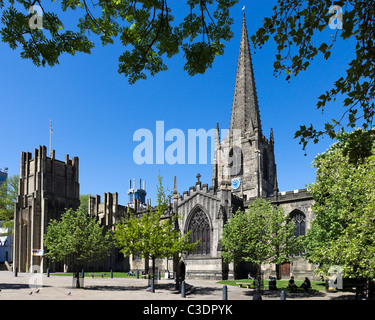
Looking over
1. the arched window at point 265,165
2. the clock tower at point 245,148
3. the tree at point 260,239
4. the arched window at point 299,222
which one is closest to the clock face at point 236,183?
the clock tower at point 245,148

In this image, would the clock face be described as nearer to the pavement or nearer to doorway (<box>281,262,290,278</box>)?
doorway (<box>281,262,290,278</box>)

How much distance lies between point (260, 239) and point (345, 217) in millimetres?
8805

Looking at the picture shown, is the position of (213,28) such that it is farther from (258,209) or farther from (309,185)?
(258,209)

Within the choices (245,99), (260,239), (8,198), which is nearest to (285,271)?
(260,239)

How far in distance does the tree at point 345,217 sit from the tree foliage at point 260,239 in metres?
2.28

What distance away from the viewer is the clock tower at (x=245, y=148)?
194 feet

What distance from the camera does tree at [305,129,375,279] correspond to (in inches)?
610

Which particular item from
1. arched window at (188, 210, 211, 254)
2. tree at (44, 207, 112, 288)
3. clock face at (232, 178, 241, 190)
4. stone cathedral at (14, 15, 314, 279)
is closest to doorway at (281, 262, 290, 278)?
stone cathedral at (14, 15, 314, 279)

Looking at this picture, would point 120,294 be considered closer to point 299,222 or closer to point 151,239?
point 151,239

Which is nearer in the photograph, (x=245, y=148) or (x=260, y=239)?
(x=260, y=239)

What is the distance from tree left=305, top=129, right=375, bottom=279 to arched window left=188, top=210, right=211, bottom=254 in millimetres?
16907

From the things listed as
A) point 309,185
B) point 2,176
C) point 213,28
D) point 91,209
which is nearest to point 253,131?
point 91,209

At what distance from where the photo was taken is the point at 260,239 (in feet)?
87.7
